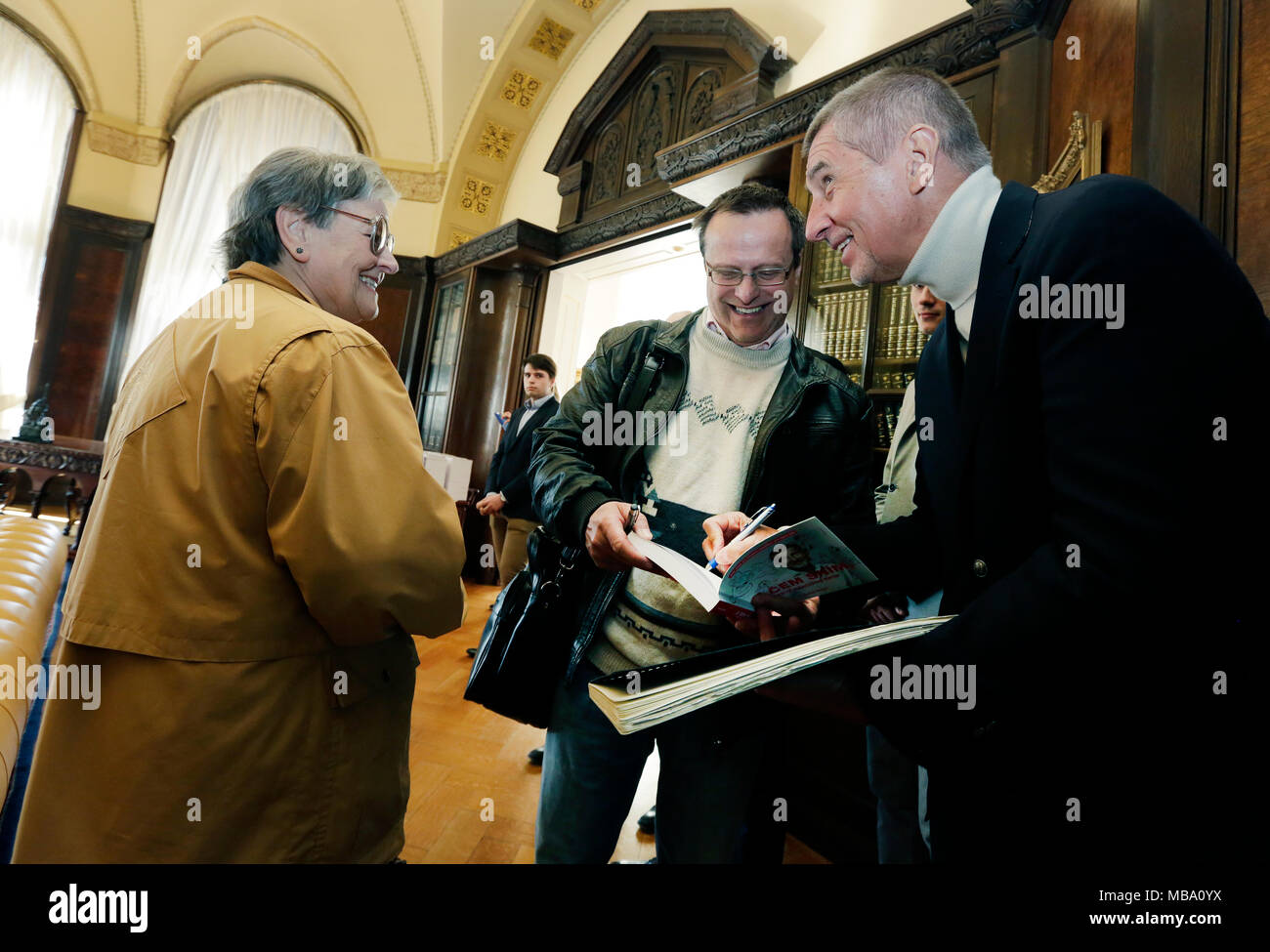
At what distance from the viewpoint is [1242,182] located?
1.13 m

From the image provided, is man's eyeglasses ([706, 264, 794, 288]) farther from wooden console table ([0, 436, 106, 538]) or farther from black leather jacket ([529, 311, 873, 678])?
wooden console table ([0, 436, 106, 538])

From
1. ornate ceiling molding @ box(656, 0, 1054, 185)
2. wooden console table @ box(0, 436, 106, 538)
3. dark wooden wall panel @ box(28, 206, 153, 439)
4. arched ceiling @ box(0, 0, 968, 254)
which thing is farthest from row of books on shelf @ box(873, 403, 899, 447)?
dark wooden wall panel @ box(28, 206, 153, 439)

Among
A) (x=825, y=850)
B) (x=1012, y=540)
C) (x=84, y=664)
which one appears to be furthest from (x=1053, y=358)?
(x=825, y=850)

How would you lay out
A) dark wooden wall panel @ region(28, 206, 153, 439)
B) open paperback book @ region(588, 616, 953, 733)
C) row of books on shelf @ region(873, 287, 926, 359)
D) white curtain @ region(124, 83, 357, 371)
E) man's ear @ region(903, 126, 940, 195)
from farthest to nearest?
white curtain @ region(124, 83, 357, 371) → dark wooden wall panel @ region(28, 206, 153, 439) → row of books on shelf @ region(873, 287, 926, 359) → man's ear @ region(903, 126, 940, 195) → open paperback book @ region(588, 616, 953, 733)

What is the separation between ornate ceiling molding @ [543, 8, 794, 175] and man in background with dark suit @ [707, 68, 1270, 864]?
488 centimetres

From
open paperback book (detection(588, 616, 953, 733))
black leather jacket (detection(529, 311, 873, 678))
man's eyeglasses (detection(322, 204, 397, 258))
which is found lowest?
open paperback book (detection(588, 616, 953, 733))

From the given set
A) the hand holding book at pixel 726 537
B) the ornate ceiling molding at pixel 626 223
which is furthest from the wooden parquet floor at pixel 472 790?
the ornate ceiling molding at pixel 626 223

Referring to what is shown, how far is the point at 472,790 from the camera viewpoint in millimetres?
2482

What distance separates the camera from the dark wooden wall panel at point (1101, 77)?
61.6 inches

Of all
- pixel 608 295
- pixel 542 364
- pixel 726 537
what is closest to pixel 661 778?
pixel 726 537

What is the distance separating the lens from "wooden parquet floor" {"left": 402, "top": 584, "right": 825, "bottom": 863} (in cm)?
211

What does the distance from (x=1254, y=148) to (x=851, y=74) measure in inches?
98.3

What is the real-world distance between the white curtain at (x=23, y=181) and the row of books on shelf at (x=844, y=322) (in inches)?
361

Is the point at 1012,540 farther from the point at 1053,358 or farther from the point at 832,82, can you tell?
the point at 832,82
